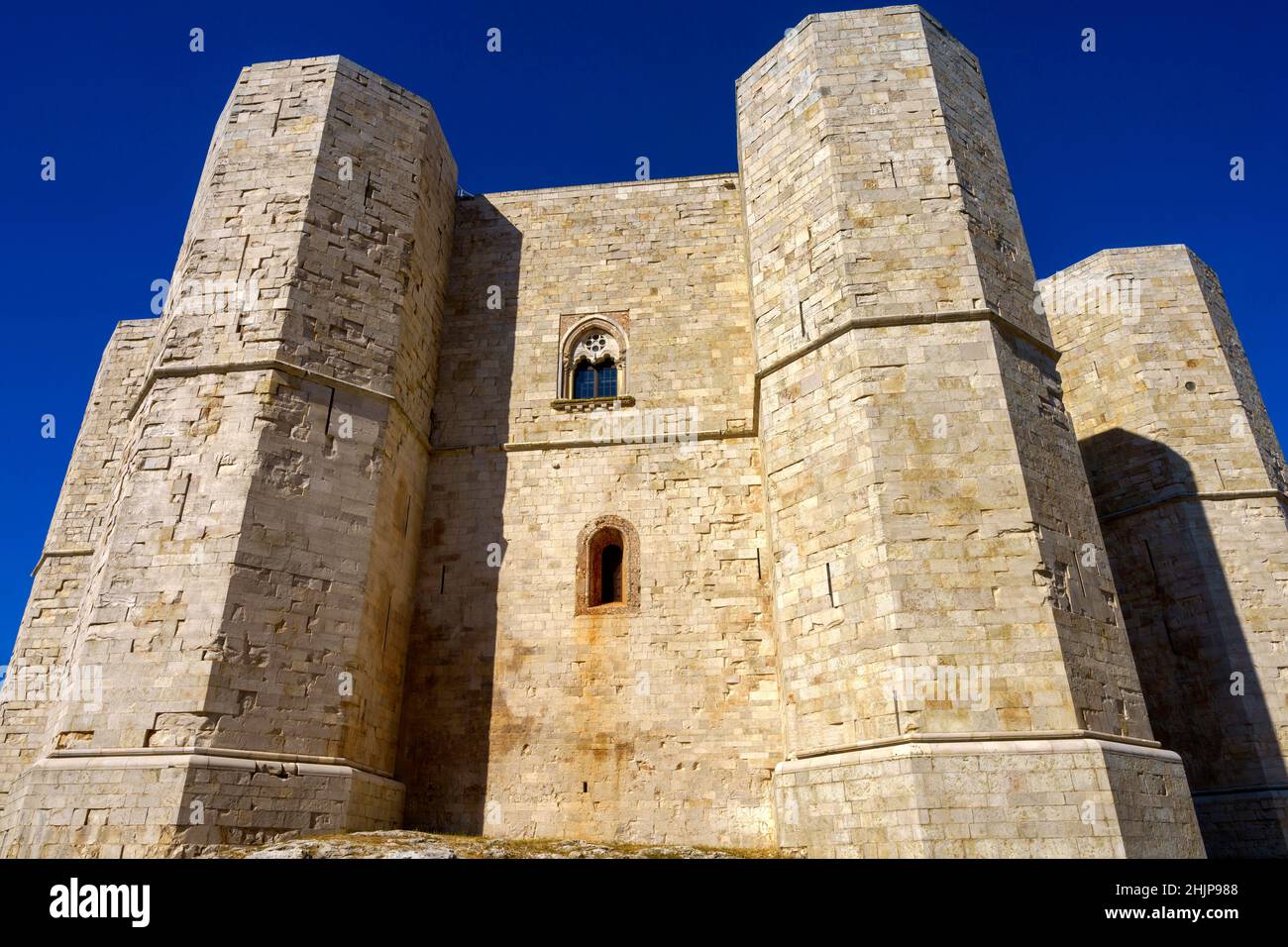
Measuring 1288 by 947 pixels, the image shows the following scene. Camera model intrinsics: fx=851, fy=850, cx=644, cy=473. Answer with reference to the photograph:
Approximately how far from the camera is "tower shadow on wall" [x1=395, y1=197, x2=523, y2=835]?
10812 mm

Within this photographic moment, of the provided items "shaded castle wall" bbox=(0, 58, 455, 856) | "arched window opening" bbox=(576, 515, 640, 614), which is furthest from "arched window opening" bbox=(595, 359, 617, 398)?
"shaded castle wall" bbox=(0, 58, 455, 856)

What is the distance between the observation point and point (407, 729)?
11086 mm

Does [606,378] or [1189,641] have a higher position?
[606,378]

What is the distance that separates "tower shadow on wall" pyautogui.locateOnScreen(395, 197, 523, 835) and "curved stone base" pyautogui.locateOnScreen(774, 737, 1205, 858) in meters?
4.84

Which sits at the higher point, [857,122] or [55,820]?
[857,122]

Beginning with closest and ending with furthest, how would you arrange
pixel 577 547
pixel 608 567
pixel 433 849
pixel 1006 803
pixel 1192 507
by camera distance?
pixel 1006 803 → pixel 433 849 → pixel 577 547 → pixel 608 567 → pixel 1192 507

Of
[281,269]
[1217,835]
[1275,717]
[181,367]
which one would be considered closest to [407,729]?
[181,367]

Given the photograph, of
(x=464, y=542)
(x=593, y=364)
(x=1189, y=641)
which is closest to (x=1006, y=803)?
(x=1189, y=641)

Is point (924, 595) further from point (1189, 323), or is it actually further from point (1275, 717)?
point (1189, 323)

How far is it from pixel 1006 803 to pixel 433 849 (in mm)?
5234

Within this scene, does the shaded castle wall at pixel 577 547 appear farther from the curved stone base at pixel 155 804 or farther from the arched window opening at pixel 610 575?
the curved stone base at pixel 155 804

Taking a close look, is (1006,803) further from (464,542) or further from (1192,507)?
(1192,507)

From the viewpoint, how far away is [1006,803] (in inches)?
301

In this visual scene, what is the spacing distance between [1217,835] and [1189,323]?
8.23 metres
